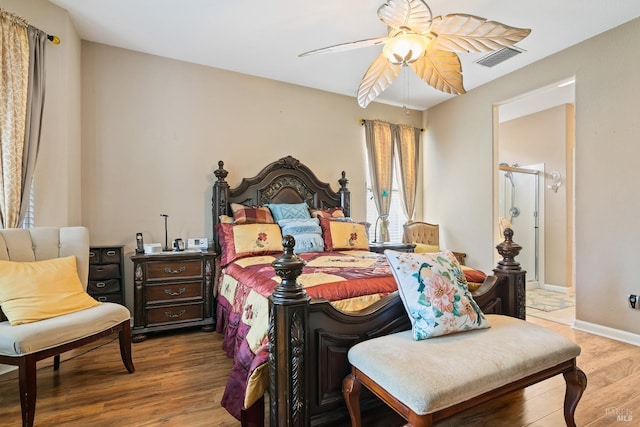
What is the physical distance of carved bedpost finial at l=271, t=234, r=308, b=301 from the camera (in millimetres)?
1480

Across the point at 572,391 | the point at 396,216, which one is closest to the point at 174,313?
the point at 572,391

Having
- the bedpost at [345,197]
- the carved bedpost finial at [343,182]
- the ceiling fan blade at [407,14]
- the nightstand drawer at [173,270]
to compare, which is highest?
the ceiling fan blade at [407,14]

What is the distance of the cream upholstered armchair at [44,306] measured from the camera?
1.77 meters

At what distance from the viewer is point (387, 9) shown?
1884 millimetres

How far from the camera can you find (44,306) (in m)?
2.04

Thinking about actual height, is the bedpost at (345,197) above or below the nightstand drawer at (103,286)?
above

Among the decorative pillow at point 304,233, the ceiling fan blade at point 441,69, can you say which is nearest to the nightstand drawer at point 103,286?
the decorative pillow at point 304,233

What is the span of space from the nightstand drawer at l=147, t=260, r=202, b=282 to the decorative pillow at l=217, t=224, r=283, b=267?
0.27m

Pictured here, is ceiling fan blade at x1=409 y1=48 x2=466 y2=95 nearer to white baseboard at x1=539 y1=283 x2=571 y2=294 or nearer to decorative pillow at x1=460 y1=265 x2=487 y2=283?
decorative pillow at x1=460 y1=265 x2=487 y2=283

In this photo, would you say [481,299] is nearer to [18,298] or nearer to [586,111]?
[586,111]

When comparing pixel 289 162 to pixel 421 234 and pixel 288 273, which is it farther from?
pixel 288 273

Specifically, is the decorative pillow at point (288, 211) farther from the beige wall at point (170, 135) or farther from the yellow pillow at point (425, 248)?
the yellow pillow at point (425, 248)

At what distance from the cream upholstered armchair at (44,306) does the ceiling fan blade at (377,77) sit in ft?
8.41

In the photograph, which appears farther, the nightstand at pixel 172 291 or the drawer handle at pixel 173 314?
the drawer handle at pixel 173 314
